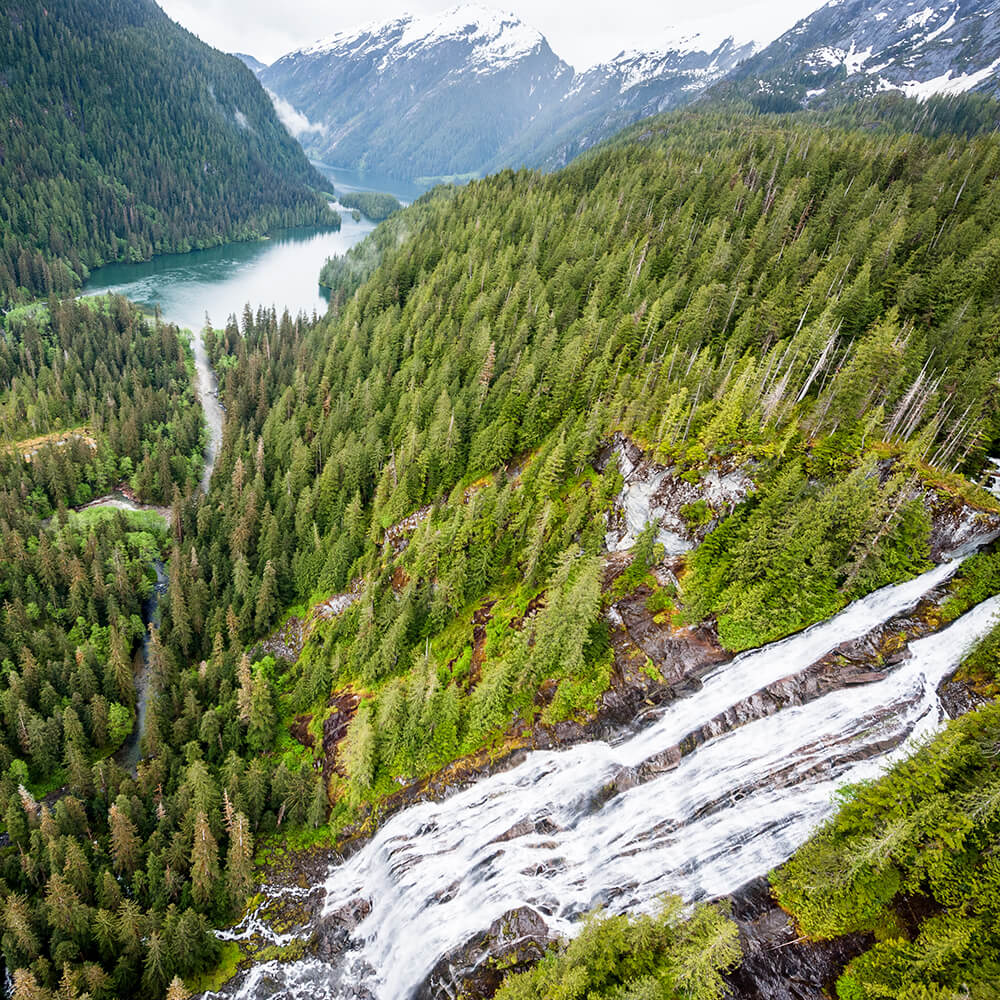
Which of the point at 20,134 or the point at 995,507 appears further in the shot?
the point at 20,134

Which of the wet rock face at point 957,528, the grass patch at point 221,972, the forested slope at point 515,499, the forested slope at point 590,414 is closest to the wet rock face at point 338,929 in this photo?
the grass patch at point 221,972

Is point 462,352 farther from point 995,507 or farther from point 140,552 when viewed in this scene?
point 995,507

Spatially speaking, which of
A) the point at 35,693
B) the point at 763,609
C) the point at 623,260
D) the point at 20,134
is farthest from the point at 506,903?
the point at 20,134

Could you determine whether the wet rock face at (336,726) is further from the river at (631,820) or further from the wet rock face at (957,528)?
the wet rock face at (957,528)

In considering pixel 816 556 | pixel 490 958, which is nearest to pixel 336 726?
pixel 490 958

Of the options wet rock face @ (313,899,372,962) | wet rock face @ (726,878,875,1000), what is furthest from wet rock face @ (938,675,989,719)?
wet rock face @ (313,899,372,962)

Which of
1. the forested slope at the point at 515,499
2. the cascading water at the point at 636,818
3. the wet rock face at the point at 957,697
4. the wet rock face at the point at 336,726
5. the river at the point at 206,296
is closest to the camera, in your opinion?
the wet rock face at the point at 957,697

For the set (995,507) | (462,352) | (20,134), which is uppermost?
(20,134)

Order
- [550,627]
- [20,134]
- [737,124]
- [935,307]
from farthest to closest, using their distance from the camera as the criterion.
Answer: [20,134]
[737,124]
[935,307]
[550,627]
